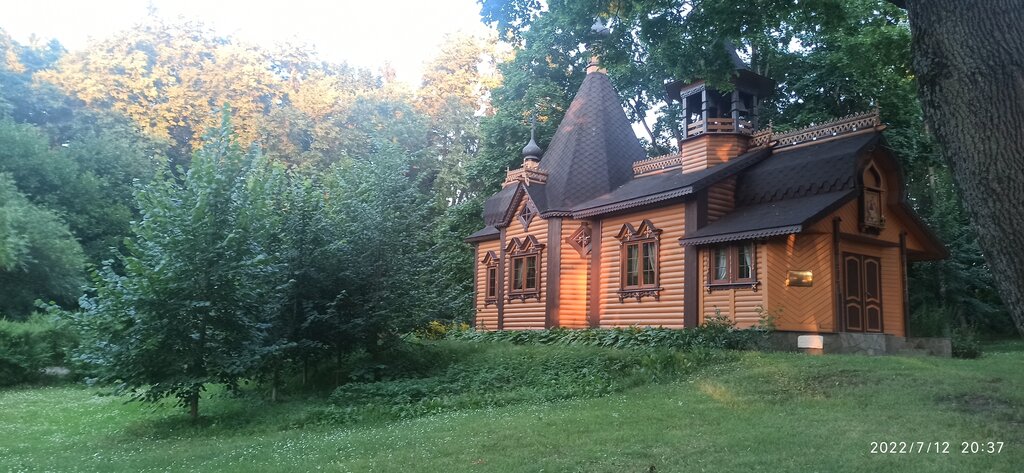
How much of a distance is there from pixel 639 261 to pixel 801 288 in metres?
4.23

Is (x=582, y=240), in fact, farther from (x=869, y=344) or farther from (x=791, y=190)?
(x=869, y=344)

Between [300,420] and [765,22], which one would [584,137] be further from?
[300,420]

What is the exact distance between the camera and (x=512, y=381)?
1384 centimetres

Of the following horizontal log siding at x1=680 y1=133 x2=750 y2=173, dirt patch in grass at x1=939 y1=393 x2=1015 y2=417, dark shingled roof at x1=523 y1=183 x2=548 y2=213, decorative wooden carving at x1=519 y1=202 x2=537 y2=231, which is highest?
horizontal log siding at x1=680 y1=133 x2=750 y2=173

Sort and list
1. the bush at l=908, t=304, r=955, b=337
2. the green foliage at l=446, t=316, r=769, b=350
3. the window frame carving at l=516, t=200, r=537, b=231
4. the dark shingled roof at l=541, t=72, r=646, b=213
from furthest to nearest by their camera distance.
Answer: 1. the window frame carving at l=516, t=200, r=537, b=231
2. the dark shingled roof at l=541, t=72, r=646, b=213
3. the bush at l=908, t=304, r=955, b=337
4. the green foliage at l=446, t=316, r=769, b=350

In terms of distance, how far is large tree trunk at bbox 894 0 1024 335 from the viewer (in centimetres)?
468

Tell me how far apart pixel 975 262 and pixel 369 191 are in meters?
20.5

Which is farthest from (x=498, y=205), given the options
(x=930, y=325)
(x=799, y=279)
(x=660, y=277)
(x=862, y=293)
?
(x=930, y=325)

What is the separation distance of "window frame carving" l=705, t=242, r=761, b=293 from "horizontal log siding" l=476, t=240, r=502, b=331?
7.80 meters

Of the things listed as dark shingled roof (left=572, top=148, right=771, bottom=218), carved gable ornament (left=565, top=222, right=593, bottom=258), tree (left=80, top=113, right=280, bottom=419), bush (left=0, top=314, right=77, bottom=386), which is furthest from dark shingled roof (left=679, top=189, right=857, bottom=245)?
bush (left=0, top=314, right=77, bottom=386)

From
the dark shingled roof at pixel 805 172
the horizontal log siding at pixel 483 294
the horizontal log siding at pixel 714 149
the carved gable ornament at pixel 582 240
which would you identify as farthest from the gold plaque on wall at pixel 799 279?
the horizontal log siding at pixel 483 294

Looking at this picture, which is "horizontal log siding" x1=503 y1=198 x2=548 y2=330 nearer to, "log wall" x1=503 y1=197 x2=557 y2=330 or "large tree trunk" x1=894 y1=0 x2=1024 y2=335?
"log wall" x1=503 y1=197 x2=557 y2=330

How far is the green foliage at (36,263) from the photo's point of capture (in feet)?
81.8

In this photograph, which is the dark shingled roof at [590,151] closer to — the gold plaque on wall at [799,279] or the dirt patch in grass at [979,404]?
the gold plaque on wall at [799,279]
